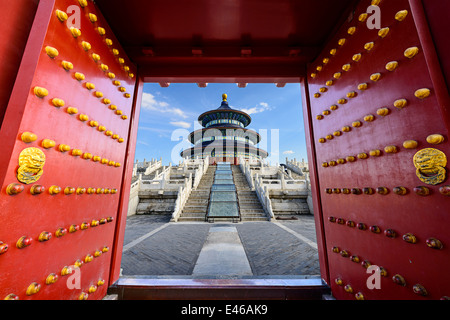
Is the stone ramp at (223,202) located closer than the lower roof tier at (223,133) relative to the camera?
Yes

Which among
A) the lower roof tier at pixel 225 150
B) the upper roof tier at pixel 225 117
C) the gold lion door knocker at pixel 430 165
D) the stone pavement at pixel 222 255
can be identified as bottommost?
the stone pavement at pixel 222 255

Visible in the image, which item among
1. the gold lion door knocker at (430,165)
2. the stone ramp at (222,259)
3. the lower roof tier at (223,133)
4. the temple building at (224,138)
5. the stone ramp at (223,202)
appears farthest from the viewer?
the lower roof tier at (223,133)

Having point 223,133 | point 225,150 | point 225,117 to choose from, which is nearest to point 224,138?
point 223,133

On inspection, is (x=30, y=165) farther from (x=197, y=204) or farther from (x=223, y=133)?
(x=223, y=133)

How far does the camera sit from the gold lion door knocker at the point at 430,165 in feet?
3.21

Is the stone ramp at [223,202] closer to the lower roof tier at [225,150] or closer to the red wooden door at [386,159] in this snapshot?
the red wooden door at [386,159]

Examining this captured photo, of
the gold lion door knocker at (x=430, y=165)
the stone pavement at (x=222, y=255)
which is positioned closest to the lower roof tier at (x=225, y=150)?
the stone pavement at (x=222, y=255)

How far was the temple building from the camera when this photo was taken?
30.3 metres

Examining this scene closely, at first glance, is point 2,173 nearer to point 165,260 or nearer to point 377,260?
point 377,260

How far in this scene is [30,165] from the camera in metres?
1.09

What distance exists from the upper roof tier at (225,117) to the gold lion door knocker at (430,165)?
114ft

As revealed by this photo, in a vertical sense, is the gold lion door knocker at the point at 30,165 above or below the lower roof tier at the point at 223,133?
below

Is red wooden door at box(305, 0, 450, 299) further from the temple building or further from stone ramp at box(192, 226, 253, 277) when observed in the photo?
the temple building

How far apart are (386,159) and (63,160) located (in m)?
2.60
